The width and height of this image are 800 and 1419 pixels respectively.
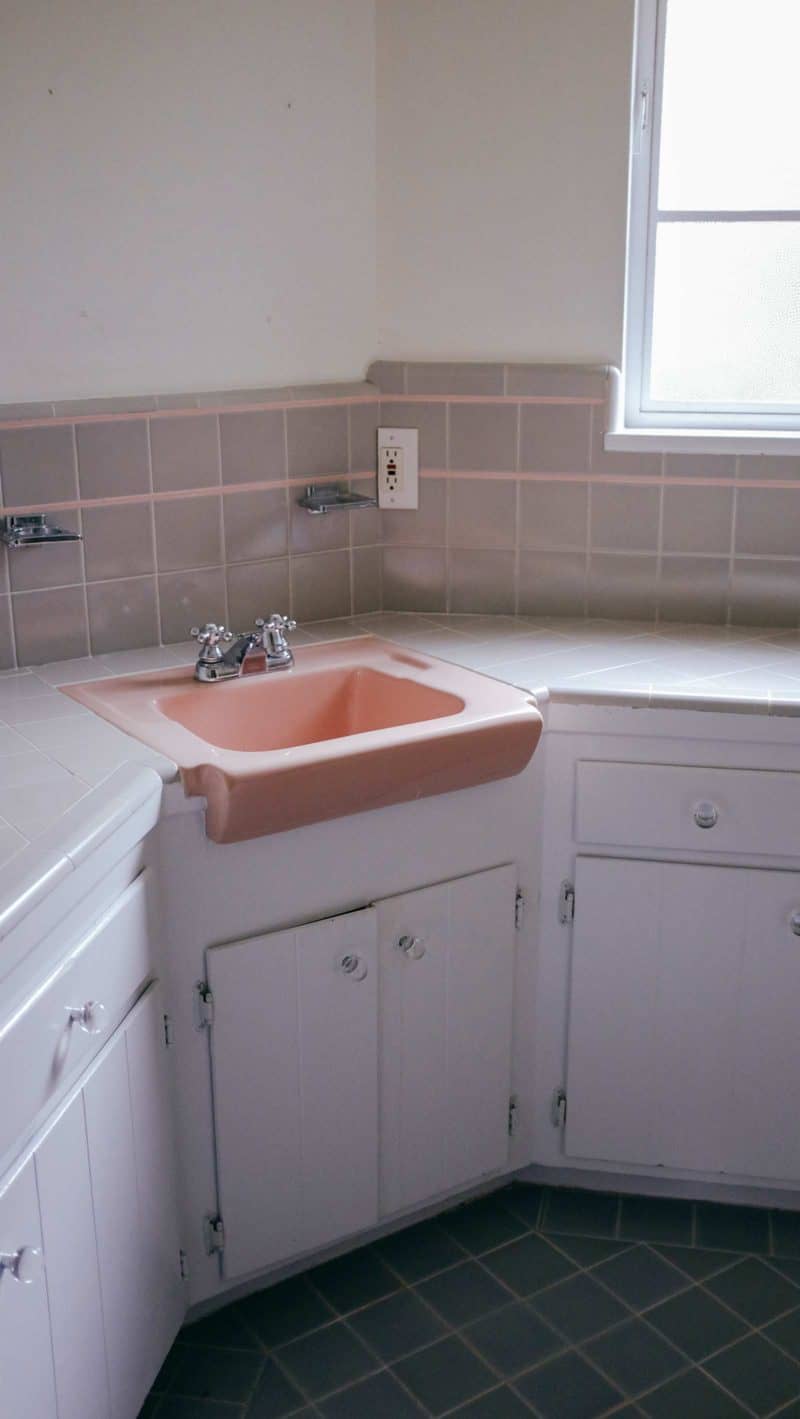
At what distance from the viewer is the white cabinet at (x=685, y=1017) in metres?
2.09

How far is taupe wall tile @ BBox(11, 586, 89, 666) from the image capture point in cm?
217

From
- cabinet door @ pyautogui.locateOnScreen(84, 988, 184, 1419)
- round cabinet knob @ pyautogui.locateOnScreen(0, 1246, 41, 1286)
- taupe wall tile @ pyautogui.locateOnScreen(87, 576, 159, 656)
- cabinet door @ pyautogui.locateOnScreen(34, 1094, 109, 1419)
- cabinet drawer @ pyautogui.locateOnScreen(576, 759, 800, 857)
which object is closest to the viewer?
round cabinet knob @ pyautogui.locateOnScreen(0, 1246, 41, 1286)

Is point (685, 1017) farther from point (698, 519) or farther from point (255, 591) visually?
point (255, 591)

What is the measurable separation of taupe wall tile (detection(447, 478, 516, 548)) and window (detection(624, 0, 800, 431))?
266 millimetres

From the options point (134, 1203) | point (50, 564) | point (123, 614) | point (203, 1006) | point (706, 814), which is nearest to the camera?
point (134, 1203)

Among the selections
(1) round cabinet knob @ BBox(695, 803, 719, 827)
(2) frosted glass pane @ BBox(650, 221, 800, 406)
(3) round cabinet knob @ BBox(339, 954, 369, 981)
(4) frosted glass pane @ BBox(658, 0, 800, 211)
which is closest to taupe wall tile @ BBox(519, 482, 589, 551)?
(2) frosted glass pane @ BBox(650, 221, 800, 406)

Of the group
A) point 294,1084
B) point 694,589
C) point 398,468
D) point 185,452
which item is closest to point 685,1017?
point 294,1084

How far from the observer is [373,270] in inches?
96.7

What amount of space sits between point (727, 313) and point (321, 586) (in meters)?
0.85

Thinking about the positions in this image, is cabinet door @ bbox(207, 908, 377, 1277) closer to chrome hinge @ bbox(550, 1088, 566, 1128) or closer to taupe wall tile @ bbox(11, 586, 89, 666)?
chrome hinge @ bbox(550, 1088, 566, 1128)

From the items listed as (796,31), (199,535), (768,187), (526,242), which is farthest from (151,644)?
(796,31)

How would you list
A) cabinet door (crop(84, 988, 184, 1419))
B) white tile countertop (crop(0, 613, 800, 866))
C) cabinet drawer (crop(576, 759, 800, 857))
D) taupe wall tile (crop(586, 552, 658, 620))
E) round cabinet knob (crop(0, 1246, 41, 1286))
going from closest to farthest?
round cabinet knob (crop(0, 1246, 41, 1286)), cabinet door (crop(84, 988, 184, 1419)), white tile countertop (crop(0, 613, 800, 866)), cabinet drawer (crop(576, 759, 800, 857)), taupe wall tile (crop(586, 552, 658, 620))

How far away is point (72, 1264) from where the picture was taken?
1474 mm

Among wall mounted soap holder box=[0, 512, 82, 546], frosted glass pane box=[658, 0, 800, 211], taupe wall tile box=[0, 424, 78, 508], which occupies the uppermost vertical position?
frosted glass pane box=[658, 0, 800, 211]
